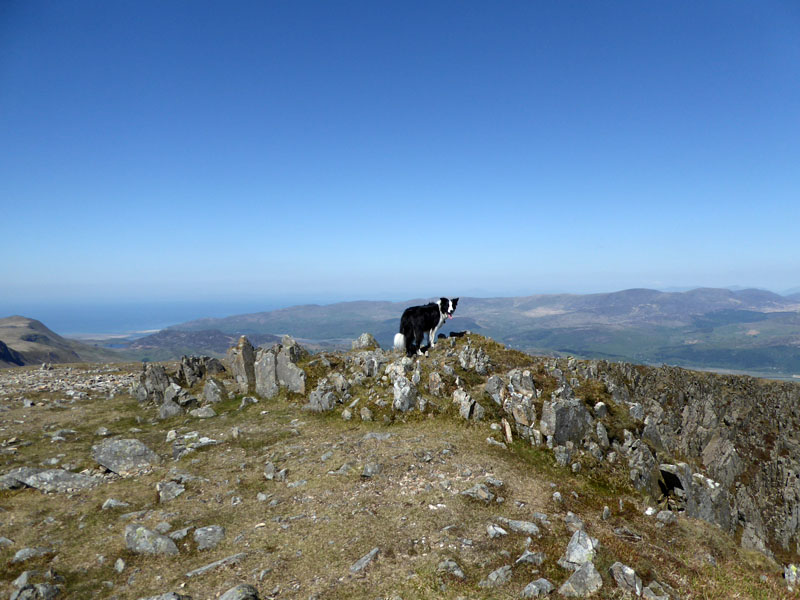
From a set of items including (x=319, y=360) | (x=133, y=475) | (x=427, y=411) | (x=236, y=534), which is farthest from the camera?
(x=319, y=360)

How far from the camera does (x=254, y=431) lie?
18.1 m

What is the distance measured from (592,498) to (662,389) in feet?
387

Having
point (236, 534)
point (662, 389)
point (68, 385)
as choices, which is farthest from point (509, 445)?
point (662, 389)

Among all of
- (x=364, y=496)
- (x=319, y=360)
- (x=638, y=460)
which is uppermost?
(x=319, y=360)

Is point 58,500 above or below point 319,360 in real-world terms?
below

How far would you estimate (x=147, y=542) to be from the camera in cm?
941

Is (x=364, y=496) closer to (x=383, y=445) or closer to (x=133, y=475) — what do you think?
(x=383, y=445)

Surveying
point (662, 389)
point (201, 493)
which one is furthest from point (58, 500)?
point (662, 389)

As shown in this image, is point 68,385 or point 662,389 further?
point 662,389

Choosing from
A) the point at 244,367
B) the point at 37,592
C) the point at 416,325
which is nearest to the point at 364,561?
the point at 37,592

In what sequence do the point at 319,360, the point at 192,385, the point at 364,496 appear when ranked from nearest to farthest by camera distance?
the point at 364,496, the point at 319,360, the point at 192,385

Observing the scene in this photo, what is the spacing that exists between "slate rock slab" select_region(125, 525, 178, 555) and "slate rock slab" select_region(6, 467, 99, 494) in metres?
5.35

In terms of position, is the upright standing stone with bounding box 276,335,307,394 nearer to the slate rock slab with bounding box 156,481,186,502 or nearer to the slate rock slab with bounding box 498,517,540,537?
the slate rock slab with bounding box 156,481,186,502

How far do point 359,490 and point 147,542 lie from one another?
224 inches
